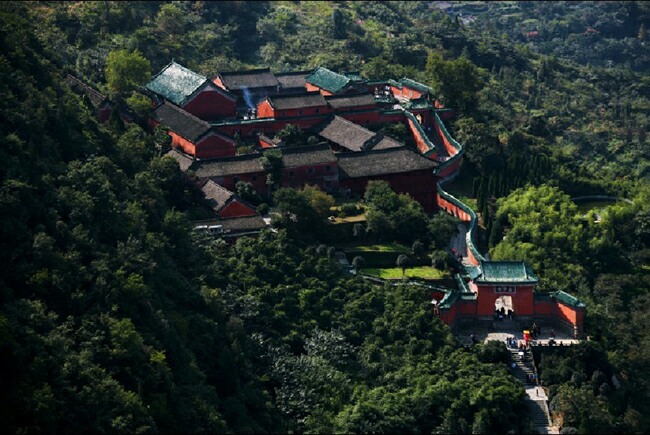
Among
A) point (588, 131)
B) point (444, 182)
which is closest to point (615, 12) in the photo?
point (588, 131)

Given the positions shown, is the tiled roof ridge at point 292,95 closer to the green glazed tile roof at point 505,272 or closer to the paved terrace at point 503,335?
the green glazed tile roof at point 505,272

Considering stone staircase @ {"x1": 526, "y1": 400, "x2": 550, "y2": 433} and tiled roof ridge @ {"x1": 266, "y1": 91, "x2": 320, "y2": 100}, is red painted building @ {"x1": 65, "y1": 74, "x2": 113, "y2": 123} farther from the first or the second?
stone staircase @ {"x1": 526, "y1": 400, "x2": 550, "y2": 433}

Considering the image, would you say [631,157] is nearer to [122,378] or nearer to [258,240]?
[258,240]

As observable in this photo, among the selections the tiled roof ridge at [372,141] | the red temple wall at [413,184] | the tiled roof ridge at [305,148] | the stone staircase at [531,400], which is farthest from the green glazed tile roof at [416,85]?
the stone staircase at [531,400]

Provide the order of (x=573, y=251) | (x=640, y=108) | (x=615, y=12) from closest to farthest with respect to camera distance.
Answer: (x=573, y=251) < (x=640, y=108) < (x=615, y=12)

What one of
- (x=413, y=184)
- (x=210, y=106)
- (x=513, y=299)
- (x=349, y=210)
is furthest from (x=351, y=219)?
(x=210, y=106)

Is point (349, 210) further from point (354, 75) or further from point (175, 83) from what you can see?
point (354, 75)
